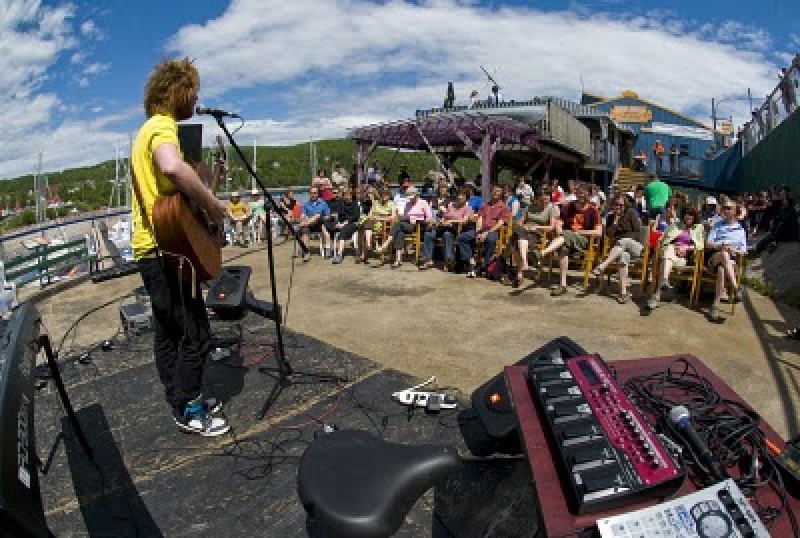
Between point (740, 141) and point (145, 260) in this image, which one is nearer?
point (145, 260)

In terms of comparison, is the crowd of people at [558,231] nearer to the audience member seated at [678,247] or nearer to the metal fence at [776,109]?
the audience member seated at [678,247]

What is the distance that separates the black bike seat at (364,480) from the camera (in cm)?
138

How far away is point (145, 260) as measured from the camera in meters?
3.00

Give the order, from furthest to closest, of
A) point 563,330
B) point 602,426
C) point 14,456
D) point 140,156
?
point 563,330 < point 140,156 < point 602,426 < point 14,456

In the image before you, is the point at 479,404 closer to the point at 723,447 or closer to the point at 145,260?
the point at 723,447

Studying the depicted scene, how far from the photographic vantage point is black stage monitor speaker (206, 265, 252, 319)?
4672 mm

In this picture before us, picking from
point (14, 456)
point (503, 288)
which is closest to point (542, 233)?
point (503, 288)

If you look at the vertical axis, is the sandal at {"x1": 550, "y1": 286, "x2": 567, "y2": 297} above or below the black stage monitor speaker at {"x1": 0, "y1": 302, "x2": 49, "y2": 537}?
below

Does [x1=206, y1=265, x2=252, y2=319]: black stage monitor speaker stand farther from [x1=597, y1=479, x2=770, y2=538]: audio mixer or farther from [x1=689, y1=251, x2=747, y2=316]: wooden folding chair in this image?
[x1=689, y1=251, x2=747, y2=316]: wooden folding chair

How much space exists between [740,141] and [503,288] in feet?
53.9

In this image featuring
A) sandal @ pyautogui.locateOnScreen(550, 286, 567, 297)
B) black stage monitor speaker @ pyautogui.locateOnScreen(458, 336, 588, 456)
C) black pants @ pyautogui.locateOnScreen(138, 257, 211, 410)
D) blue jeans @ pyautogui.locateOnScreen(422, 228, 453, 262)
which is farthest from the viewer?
Result: blue jeans @ pyautogui.locateOnScreen(422, 228, 453, 262)

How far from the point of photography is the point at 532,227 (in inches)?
291

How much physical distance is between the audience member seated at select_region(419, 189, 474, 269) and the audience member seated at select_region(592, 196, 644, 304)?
217 cm

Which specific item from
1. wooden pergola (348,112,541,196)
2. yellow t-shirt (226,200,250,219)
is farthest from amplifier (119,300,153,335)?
wooden pergola (348,112,541,196)
